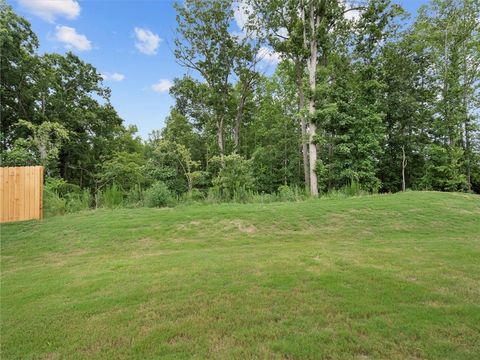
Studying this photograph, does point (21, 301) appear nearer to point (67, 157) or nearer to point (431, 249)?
point (431, 249)

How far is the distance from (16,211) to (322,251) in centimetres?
773

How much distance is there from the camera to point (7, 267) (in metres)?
4.70

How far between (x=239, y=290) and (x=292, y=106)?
63.9ft

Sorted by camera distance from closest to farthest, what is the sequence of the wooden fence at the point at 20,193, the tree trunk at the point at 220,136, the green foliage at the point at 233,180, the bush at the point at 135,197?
1. the wooden fence at the point at 20,193
2. the bush at the point at 135,197
3. the green foliage at the point at 233,180
4. the tree trunk at the point at 220,136

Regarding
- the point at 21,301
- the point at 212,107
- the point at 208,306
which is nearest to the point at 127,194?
the point at 21,301

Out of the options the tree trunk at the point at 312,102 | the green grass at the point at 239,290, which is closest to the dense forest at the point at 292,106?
the tree trunk at the point at 312,102

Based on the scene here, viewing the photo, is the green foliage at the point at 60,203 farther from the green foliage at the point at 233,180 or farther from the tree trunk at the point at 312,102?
the tree trunk at the point at 312,102

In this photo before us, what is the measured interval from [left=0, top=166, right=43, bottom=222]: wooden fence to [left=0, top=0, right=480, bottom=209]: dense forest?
4196mm

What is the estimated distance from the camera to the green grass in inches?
87.7

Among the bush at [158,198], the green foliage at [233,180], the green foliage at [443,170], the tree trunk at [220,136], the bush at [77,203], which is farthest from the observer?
the tree trunk at [220,136]

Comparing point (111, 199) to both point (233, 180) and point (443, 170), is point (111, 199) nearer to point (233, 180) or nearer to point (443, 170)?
point (233, 180)

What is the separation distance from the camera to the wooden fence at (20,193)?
7.06m

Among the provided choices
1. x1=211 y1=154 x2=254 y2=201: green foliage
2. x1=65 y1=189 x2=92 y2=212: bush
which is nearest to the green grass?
x1=65 y1=189 x2=92 y2=212: bush

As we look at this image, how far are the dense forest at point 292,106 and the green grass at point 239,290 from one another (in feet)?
16.2
